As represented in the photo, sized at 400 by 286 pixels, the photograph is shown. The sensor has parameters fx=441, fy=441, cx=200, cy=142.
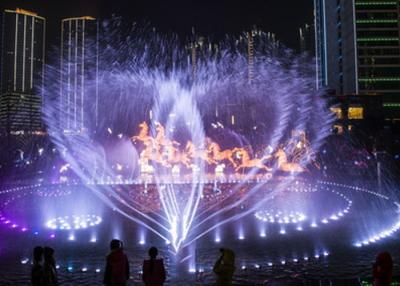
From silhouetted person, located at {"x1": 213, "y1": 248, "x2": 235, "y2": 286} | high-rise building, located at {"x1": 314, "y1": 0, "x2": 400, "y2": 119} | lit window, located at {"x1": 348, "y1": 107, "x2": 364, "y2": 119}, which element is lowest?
silhouetted person, located at {"x1": 213, "y1": 248, "x2": 235, "y2": 286}

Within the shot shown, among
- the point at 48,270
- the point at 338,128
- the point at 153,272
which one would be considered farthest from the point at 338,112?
the point at 48,270

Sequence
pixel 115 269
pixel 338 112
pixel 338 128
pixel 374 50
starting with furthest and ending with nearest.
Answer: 1. pixel 374 50
2. pixel 338 112
3. pixel 338 128
4. pixel 115 269

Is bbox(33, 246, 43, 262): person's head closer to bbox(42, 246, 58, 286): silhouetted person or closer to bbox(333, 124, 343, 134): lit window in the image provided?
bbox(42, 246, 58, 286): silhouetted person

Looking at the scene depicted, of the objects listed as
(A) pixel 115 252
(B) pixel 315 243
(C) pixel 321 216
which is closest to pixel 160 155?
(C) pixel 321 216

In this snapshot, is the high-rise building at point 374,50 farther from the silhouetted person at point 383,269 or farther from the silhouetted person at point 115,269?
the silhouetted person at point 115,269

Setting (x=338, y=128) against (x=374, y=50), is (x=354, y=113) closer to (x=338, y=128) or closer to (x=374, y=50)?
(x=338, y=128)

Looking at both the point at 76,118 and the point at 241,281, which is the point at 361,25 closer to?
the point at 76,118

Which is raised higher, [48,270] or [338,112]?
[338,112]

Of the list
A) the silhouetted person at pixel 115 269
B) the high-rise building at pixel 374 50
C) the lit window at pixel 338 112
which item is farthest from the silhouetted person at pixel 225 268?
the high-rise building at pixel 374 50

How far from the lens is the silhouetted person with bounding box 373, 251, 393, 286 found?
6906 millimetres

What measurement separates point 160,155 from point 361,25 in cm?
6415

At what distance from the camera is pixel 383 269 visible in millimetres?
6934

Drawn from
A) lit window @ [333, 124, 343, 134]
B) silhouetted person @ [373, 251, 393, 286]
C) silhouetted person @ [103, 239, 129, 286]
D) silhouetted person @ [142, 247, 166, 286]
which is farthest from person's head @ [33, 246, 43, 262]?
lit window @ [333, 124, 343, 134]

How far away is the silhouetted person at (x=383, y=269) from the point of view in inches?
272
